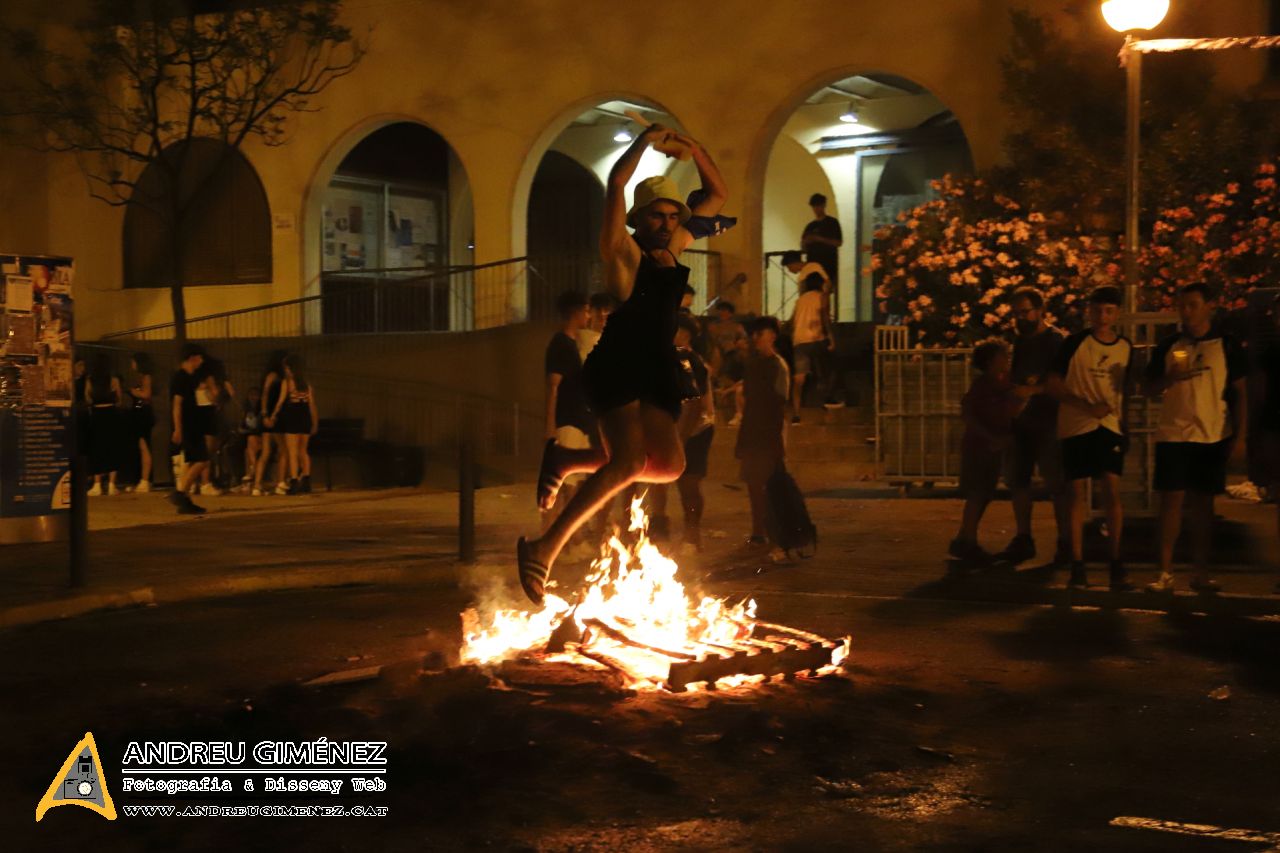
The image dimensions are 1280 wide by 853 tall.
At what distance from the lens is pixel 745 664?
671 centimetres

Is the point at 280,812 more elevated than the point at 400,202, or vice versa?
the point at 400,202

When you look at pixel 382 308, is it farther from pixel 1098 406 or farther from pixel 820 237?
pixel 1098 406

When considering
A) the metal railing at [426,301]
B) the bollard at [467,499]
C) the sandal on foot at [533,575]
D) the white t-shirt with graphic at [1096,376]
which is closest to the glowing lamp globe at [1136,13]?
the white t-shirt with graphic at [1096,376]

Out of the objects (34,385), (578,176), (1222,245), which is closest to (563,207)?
(578,176)

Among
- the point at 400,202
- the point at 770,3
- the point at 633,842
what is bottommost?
the point at 633,842

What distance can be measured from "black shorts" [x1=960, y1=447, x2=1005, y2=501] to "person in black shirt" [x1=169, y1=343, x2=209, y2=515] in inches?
332

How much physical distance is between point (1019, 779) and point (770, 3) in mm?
16384

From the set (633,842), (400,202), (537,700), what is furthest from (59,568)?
(400,202)

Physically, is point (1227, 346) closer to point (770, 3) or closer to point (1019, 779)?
point (1019, 779)

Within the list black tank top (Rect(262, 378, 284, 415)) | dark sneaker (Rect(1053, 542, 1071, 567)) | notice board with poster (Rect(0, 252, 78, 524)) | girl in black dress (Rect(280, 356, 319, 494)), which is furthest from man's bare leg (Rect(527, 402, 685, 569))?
black tank top (Rect(262, 378, 284, 415))

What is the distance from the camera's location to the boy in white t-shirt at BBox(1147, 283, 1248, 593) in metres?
9.27

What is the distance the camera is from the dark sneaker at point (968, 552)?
1080 centimetres

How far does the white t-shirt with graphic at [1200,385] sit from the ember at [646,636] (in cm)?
325

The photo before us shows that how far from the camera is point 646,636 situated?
7035 mm
